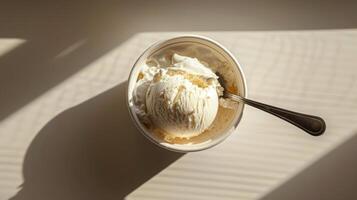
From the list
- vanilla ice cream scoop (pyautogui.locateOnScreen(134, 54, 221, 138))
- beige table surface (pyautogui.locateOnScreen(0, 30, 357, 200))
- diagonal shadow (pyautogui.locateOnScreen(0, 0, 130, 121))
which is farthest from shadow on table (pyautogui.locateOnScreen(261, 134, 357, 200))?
diagonal shadow (pyautogui.locateOnScreen(0, 0, 130, 121))

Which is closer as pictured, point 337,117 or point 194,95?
point 194,95

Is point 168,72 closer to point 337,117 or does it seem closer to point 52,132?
point 52,132

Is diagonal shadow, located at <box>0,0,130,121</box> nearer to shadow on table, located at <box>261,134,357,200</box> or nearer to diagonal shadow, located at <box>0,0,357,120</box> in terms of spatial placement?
diagonal shadow, located at <box>0,0,357,120</box>

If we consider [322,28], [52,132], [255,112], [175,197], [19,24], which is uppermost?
[322,28]

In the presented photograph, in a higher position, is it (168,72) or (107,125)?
(168,72)

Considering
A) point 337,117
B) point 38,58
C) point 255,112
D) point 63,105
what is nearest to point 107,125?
point 63,105

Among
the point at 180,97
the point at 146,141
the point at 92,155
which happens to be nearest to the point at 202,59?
the point at 180,97
